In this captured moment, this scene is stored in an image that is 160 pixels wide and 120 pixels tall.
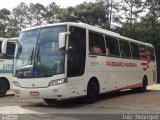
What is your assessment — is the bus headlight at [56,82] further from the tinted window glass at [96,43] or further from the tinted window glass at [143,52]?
the tinted window glass at [143,52]

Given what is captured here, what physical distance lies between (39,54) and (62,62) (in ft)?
3.41

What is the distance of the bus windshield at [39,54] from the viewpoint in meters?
12.7

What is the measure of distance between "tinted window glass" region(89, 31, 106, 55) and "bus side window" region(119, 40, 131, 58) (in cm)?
248

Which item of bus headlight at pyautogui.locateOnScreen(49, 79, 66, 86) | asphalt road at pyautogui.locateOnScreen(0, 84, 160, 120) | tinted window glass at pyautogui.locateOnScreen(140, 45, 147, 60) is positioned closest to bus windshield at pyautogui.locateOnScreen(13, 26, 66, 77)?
bus headlight at pyautogui.locateOnScreen(49, 79, 66, 86)

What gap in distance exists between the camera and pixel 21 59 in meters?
13.5

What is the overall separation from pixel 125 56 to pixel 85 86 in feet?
16.7

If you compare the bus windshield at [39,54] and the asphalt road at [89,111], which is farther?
the bus windshield at [39,54]

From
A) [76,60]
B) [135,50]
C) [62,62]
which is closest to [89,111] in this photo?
[62,62]

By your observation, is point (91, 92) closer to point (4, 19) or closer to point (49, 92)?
point (49, 92)

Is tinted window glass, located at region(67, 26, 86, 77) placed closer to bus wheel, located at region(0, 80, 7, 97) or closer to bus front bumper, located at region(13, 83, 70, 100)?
bus front bumper, located at region(13, 83, 70, 100)

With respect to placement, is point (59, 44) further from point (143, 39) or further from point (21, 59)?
point (143, 39)

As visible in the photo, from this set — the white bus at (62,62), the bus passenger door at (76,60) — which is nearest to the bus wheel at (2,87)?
the white bus at (62,62)

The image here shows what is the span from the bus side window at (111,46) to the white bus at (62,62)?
5 cm

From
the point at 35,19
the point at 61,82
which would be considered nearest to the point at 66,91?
the point at 61,82
